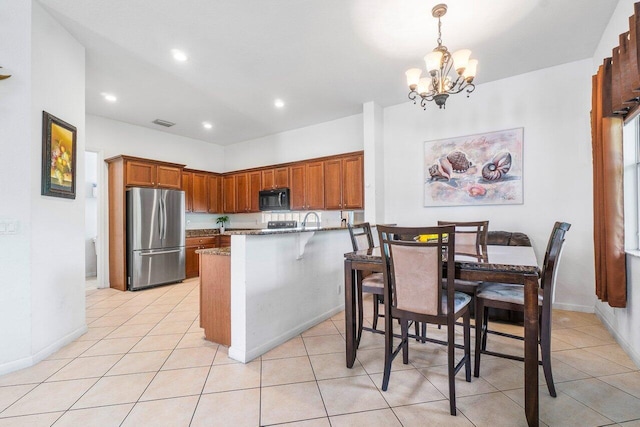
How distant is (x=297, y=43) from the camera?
2971 millimetres

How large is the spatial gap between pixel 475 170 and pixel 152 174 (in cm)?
517

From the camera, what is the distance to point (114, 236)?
4.76m

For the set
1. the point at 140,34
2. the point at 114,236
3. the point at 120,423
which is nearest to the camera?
the point at 120,423

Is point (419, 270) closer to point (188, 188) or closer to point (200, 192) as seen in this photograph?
point (188, 188)

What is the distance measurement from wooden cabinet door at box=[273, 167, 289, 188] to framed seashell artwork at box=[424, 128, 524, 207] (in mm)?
2599

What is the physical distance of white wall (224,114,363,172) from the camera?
5215 mm

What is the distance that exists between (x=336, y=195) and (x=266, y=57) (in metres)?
2.42

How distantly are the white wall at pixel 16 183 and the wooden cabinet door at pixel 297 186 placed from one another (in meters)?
3.66

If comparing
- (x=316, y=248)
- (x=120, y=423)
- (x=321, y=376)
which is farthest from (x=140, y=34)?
(x=321, y=376)

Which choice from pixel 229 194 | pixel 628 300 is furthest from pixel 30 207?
pixel 628 300

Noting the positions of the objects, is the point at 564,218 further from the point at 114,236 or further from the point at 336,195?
the point at 114,236

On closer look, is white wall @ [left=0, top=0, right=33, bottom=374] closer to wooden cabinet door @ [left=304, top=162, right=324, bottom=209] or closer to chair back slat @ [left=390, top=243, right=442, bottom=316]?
chair back slat @ [left=390, top=243, right=442, bottom=316]

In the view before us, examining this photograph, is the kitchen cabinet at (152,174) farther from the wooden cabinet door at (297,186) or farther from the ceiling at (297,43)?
the wooden cabinet door at (297,186)

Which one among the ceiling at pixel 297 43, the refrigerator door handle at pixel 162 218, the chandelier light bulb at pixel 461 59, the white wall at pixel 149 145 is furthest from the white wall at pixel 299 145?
the chandelier light bulb at pixel 461 59
